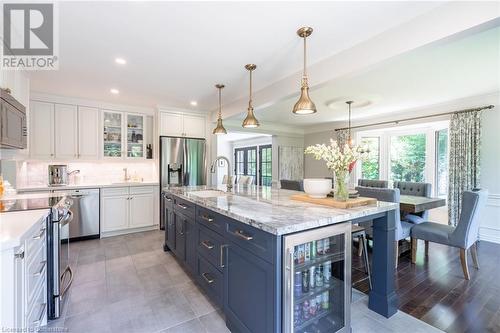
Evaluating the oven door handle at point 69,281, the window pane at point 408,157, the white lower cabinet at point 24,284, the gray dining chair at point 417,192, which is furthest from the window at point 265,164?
the white lower cabinet at point 24,284

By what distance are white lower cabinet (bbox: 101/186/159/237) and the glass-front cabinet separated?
74 cm

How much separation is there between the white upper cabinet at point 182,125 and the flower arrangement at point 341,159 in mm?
3483

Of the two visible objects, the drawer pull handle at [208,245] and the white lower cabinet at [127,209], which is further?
the white lower cabinet at [127,209]

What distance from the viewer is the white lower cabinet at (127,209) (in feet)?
13.3

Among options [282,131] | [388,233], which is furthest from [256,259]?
[282,131]

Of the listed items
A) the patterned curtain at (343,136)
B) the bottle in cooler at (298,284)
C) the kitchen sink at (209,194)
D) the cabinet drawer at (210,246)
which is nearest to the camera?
the bottle in cooler at (298,284)

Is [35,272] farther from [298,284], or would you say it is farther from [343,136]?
[343,136]

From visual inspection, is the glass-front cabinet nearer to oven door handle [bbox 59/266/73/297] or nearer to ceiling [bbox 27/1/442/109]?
ceiling [bbox 27/1/442/109]

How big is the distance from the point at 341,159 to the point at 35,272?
233 centimetres

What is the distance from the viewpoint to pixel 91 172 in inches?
173

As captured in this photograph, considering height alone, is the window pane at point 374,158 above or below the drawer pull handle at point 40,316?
above

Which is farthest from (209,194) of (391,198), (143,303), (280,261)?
(391,198)

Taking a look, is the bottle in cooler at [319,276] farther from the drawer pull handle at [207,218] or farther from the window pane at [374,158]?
the window pane at [374,158]

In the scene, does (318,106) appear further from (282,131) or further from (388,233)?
(388,233)
